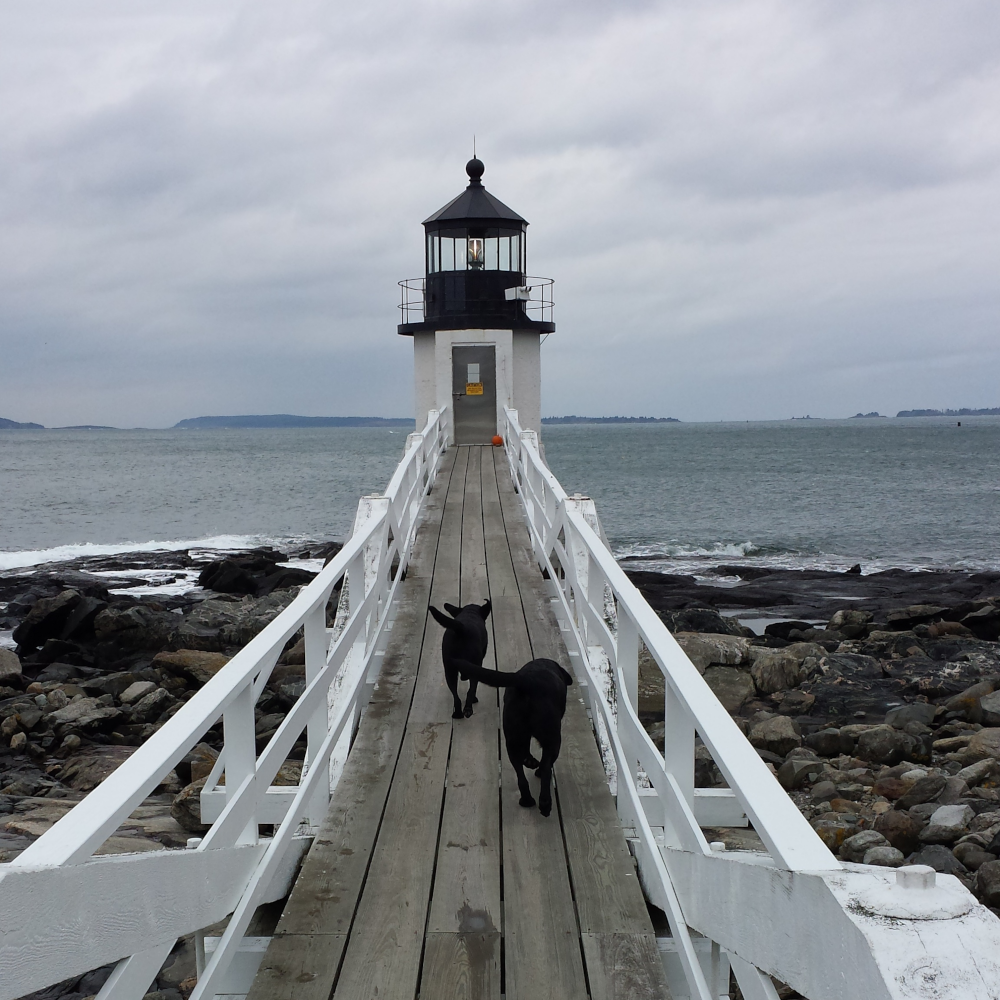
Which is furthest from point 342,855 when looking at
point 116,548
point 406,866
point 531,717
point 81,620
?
point 116,548

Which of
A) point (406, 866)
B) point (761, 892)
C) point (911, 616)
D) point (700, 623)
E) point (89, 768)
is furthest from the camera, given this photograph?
point (911, 616)

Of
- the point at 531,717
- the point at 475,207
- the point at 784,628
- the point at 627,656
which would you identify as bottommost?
the point at 784,628

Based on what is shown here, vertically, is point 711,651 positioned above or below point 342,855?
below

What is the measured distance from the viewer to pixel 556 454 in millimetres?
98500

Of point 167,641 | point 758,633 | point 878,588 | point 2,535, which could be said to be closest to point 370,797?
point 167,641

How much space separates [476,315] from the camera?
19062mm

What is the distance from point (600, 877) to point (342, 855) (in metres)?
0.95

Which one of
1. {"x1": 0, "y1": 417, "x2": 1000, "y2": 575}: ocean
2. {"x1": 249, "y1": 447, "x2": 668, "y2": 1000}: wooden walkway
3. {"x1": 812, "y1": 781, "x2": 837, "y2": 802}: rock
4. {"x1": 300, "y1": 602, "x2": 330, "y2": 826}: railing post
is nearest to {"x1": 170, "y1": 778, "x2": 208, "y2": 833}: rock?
{"x1": 249, "y1": 447, "x2": 668, "y2": 1000}: wooden walkway

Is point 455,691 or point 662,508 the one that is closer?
point 455,691

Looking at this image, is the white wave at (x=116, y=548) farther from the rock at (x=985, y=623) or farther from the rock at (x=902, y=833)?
the rock at (x=902, y=833)

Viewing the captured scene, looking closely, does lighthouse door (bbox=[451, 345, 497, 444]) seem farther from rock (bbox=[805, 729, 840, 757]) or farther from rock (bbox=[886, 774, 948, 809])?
rock (bbox=[886, 774, 948, 809])

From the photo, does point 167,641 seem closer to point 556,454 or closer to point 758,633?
point 758,633

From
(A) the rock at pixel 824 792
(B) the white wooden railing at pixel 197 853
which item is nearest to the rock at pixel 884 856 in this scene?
(A) the rock at pixel 824 792

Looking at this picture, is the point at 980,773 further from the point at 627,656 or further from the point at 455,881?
the point at 455,881
